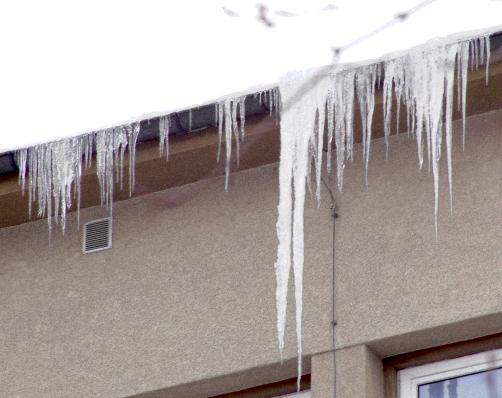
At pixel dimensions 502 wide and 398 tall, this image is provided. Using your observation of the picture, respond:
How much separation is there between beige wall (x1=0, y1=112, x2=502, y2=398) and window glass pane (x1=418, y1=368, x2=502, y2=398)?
17 cm

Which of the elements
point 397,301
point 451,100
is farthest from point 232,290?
point 451,100

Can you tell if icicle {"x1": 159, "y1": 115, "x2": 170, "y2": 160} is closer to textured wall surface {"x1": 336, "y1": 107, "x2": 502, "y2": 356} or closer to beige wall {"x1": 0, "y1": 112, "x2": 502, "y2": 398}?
beige wall {"x1": 0, "y1": 112, "x2": 502, "y2": 398}

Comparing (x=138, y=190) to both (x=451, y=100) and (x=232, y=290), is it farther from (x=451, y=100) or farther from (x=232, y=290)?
(x=451, y=100)

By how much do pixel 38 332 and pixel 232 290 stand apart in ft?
A: 3.07

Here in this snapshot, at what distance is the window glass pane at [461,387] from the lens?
676 cm

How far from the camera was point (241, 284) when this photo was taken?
24.1ft

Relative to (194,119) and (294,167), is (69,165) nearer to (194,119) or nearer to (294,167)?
(194,119)

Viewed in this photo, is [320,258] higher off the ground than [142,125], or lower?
lower

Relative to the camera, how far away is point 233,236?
24.7 ft


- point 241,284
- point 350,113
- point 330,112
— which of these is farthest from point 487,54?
point 241,284

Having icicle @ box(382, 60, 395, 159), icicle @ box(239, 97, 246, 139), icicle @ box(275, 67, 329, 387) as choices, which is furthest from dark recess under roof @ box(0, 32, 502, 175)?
icicle @ box(382, 60, 395, 159)

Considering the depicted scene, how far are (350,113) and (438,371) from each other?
1219 millimetres

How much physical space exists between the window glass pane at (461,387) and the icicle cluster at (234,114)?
4.69ft

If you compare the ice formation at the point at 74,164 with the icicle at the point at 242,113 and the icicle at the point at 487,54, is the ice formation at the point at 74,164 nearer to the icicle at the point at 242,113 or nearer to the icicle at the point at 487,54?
the icicle at the point at 242,113
